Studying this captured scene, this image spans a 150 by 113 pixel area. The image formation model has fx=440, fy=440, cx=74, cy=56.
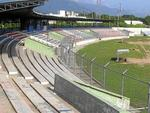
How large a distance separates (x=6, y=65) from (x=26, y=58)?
18.6ft

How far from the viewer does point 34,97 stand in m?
17.4

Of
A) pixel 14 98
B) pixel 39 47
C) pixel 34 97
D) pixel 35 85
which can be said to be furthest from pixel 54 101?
pixel 39 47

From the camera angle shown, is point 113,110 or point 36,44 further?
point 36,44

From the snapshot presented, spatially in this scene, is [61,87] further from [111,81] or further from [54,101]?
[111,81]

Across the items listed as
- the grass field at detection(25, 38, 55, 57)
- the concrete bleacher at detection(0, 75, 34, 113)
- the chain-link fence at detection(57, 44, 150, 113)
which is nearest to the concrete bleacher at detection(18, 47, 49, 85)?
the concrete bleacher at detection(0, 75, 34, 113)

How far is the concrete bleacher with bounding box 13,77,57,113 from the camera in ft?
51.3

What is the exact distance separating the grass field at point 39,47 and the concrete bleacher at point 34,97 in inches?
662

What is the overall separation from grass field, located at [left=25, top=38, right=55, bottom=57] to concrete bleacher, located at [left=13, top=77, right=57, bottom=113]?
16.8 m

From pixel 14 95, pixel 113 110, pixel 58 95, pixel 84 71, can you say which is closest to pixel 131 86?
pixel 84 71

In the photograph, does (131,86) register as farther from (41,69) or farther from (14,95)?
(14,95)

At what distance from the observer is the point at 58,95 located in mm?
18500

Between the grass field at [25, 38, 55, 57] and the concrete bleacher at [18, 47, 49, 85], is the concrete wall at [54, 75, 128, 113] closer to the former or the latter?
the concrete bleacher at [18, 47, 49, 85]

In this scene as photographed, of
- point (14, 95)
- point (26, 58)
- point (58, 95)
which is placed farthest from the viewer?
point (26, 58)

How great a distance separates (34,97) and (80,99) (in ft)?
8.67
